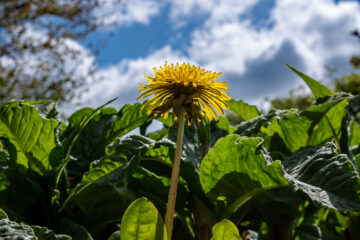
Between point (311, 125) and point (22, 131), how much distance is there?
1130 mm

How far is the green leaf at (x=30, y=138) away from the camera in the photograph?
1120 millimetres

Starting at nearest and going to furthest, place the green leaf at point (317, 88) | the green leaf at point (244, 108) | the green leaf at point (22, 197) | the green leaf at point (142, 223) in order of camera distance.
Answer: the green leaf at point (142, 223) → the green leaf at point (22, 197) → the green leaf at point (317, 88) → the green leaf at point (244, 108)

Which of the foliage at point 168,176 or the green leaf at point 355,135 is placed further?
the green leaf at point 355,135

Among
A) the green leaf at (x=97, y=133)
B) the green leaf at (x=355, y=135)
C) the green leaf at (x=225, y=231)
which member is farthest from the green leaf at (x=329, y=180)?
the green leaf at (x=355, y=135)

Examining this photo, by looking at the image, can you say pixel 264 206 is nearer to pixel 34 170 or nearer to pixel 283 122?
pixel 283 122

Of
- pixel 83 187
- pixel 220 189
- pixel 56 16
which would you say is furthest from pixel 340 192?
pixel 56 16

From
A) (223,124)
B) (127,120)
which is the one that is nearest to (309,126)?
(223,124)

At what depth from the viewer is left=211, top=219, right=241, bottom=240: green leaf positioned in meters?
0.84

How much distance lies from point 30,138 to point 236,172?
2.35 feet

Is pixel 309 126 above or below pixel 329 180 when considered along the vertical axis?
above

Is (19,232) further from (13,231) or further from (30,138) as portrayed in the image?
(30,138)

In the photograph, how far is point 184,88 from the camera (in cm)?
88

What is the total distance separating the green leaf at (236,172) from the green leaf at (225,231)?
20cm

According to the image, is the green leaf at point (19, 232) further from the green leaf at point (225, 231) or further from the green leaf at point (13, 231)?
the green leaf at point (225, 231)
